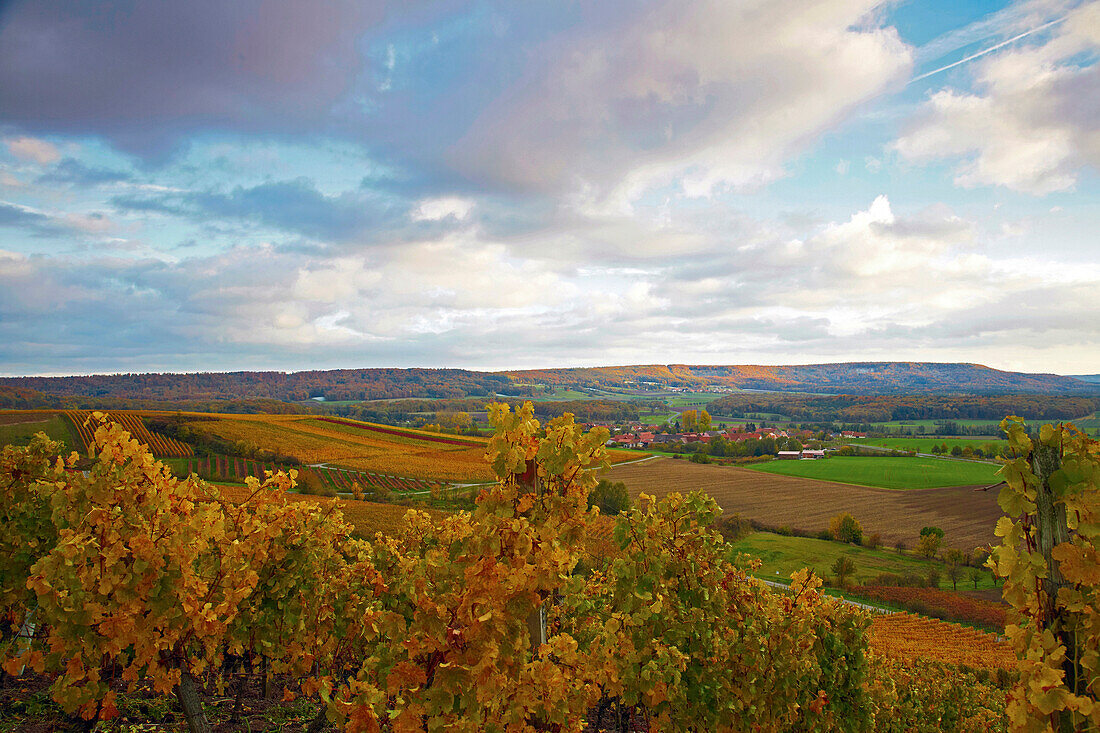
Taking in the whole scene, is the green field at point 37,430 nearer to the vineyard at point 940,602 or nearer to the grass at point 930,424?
the vineyard at point 940,602

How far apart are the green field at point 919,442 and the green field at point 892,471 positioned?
15490 millimetres

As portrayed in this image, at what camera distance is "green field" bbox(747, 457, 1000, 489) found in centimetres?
7203

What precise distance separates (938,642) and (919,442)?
339 feet

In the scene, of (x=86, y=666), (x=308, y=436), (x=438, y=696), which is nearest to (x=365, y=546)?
(x=86, y=666)

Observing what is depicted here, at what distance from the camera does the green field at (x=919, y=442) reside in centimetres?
10394

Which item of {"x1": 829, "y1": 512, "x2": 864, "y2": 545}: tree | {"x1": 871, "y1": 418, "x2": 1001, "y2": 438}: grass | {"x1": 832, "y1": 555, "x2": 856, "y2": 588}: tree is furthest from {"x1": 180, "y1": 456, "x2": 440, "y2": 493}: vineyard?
{"x1": 871, "y1": 418, "x2": 1001, "y2": 438}: grass

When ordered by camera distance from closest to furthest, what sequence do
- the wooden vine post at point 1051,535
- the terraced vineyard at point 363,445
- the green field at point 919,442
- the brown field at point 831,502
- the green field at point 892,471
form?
the wooden vine post at point 1051,535 < the brown field at point 831,502 < the terraced vineyard at point 363,445 < the green field at point 892,471 < the green field at point 919,442

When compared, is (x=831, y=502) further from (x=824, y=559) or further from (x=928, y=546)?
(x=824, y=559)

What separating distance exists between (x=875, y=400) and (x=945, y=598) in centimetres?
18133

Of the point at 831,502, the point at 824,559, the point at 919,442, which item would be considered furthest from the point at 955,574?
the point at 919,442

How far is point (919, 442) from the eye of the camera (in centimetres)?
11506

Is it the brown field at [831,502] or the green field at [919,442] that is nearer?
the brown field at [831,502]

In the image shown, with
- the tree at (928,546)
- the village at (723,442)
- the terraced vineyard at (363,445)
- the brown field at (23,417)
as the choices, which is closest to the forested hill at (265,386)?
the brown field at (23,417)

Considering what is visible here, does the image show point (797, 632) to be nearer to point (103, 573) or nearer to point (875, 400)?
point (103, 573)
